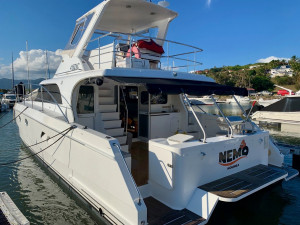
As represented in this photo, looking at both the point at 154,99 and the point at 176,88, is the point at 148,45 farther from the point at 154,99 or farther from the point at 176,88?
the point at 176,88

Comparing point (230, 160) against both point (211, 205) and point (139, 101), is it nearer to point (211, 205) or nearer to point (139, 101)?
point (211, 205)

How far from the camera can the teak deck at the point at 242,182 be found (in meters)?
3.72

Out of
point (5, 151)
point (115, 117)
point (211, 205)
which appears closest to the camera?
point (211, 205)

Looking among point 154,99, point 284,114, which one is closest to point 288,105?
point 284,114

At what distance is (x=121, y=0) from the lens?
6102mm

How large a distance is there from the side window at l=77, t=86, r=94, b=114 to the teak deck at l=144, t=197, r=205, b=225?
295 cm

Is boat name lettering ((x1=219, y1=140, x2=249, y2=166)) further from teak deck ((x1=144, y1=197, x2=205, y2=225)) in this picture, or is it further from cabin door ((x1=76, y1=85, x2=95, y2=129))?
cabin door ((x1=76, y1=85, x2=95, y2=129))

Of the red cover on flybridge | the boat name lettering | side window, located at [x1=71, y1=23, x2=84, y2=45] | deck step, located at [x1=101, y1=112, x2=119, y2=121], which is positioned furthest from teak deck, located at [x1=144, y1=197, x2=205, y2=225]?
side window, located at [x1=71, y1=23, x2=84, y2=45]

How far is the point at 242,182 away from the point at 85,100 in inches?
161

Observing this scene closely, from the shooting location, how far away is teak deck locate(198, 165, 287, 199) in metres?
3.72

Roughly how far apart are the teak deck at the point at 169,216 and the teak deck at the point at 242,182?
542 millimetres

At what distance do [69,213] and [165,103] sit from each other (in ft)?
13.0

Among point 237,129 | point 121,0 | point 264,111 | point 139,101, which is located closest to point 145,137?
point 139,101

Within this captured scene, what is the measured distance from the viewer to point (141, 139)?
6.77 metres
